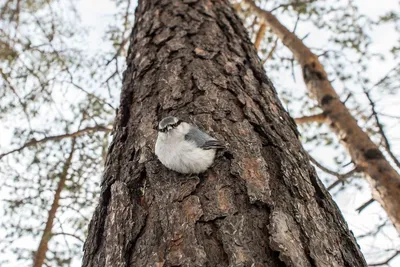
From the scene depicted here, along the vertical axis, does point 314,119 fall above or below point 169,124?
above

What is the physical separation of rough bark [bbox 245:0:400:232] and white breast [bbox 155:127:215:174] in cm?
196

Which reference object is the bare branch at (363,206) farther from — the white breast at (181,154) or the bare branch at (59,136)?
the bare branch at (59,136)

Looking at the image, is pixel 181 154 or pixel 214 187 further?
pixel 181 154

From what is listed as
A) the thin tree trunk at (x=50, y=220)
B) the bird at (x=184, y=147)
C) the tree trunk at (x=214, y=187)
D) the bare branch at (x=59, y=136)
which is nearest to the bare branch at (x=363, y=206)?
the tree trunk at (x=214, y=187)

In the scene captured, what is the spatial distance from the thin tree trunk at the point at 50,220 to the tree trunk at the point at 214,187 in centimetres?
214

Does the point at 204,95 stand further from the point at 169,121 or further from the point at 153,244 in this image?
the point at 153,244

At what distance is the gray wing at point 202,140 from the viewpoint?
1.48m

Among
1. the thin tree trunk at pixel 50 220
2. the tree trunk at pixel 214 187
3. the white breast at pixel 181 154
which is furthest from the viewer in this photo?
the thin tree trunk at pixel 50 220

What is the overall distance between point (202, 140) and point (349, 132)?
225 centimetres

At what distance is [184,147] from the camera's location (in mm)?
1500

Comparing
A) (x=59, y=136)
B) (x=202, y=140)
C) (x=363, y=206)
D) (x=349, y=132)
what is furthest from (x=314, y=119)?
(x=59, y=136)

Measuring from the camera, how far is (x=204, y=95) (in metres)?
1.84

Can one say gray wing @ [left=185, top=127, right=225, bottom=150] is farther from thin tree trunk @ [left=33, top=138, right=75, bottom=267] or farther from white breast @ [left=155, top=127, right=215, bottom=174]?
thin tree trunk @ [left=33, top=138, right=75, bottom=267]

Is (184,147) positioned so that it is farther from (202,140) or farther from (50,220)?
(50,220)
